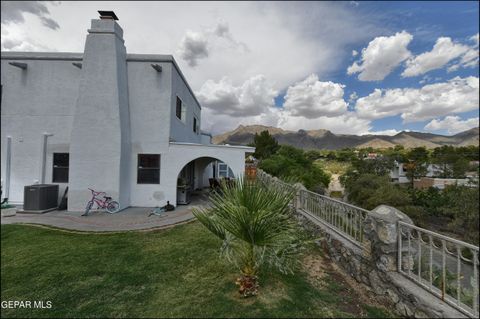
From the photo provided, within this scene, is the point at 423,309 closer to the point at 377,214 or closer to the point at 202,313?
the point at 377,214

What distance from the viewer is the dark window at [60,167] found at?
9.26 metres

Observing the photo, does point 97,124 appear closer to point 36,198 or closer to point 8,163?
point 36,198

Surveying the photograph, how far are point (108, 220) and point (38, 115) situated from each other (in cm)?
618

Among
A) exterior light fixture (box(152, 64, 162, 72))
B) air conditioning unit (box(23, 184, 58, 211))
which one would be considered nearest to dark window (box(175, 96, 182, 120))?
exterior light fixture (box(152, 64, 162, 72))

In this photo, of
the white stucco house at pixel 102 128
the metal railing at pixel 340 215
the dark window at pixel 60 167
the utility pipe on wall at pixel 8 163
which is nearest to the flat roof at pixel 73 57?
the white stucco house at pixel 102 128

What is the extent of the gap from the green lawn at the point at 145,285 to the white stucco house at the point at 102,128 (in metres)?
4.07

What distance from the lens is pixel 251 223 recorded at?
2.78 metres

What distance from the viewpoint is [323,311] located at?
112 inches

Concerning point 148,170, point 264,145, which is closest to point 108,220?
point 148,170

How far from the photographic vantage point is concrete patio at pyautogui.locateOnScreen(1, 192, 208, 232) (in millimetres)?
6660

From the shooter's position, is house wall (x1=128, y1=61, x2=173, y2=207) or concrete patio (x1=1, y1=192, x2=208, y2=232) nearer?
concrete patio (x1=1, y1=192, x2=208, y2=232)

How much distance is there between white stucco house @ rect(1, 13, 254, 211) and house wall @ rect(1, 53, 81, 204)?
36 millimetres

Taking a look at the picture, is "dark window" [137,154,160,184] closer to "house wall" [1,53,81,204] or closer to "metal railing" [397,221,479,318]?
"house wall" [1,53,81,204]

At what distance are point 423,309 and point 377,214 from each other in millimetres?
1210
